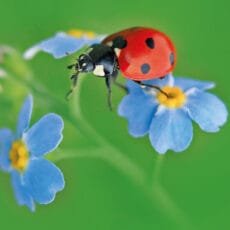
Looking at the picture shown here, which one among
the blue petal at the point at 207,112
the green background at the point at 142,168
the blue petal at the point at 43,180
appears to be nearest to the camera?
the blue petal at the point at 43,180

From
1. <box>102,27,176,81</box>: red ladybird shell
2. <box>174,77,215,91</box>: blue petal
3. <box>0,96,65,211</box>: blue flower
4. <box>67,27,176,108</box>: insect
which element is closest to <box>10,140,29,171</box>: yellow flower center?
<box>0,96,65,211</box>: blue flower

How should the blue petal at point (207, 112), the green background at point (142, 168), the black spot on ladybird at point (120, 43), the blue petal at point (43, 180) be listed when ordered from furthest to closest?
the green background at point (142, 168)
the black spot on ladybird at point (120, 43)
the blue petal at point (207, 112)
the blue petal at point (43, 180)

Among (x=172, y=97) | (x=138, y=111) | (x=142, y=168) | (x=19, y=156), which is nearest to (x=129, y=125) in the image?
(x=138, y=111)

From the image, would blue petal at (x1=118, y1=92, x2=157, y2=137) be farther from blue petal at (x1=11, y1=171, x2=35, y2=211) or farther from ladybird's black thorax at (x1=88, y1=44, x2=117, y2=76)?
blue petal at (x1=11, y1=171, x2=35, y2=211)

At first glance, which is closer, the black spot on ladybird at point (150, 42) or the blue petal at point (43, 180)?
the blue petal at point (43, 180)

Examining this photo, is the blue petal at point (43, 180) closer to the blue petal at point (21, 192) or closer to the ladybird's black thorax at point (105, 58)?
the blue petal at point (21, 192)

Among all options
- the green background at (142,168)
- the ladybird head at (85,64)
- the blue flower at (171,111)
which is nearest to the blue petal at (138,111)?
the blue flower at (171,111)

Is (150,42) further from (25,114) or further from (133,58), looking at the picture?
(25,114)
